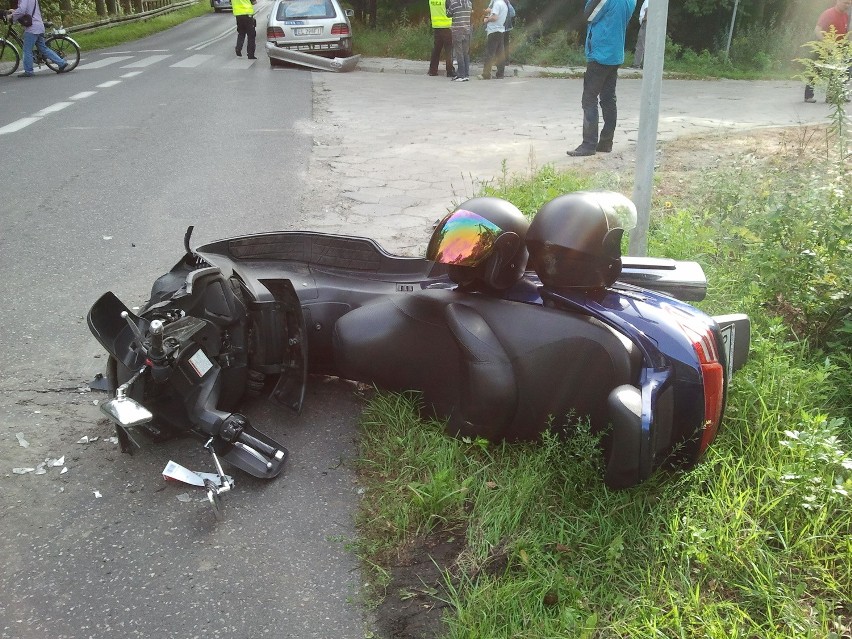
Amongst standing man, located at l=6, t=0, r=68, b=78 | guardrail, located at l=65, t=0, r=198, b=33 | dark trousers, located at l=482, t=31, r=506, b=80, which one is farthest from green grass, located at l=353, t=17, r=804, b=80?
guardrail, located at l=65, t=0, r=198, b=33

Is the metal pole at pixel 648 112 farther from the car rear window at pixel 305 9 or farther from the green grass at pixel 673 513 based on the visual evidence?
the car rear window at pixel 305 9

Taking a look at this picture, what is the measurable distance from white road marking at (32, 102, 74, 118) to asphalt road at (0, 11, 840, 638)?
0.18 ft

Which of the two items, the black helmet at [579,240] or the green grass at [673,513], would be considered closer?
the green grass at [673,513]

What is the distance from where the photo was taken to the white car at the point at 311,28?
16938 mm

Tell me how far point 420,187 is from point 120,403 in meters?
4.85

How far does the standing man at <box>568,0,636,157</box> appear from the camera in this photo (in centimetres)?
786

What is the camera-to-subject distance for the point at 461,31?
14938 millimetres

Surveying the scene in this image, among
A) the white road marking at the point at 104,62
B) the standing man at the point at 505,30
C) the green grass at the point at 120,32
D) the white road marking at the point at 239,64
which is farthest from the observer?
the green grass at the point at 120,32

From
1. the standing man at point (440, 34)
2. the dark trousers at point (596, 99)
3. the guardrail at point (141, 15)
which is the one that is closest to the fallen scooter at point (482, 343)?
the dark trousers at point (596, 99)

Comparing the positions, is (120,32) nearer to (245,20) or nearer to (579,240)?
(245,20)

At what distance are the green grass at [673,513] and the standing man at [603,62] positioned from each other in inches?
187

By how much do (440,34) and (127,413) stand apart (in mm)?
15063

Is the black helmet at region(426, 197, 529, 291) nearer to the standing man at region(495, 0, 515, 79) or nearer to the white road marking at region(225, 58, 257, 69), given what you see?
the standing man at region(495, 0, 515, 79)

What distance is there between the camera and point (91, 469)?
2.92m
